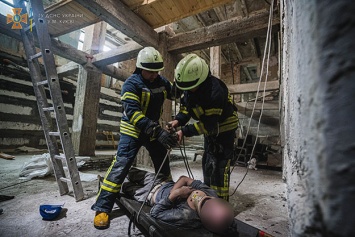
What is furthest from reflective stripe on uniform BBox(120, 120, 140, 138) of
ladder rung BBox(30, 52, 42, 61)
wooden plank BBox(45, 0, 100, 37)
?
wooden plank BBox(45, 0, 100, 37)

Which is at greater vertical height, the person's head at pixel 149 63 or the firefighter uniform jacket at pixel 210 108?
the person's head at pixel 149 63

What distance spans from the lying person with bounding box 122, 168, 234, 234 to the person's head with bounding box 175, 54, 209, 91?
1.13 metres

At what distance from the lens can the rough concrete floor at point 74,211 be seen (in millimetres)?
1726

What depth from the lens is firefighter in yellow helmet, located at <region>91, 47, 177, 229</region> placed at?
2012mm

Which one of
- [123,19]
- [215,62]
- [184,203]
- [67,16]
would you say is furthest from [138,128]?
[215,62]

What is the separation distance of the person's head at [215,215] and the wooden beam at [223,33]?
285 centimetres

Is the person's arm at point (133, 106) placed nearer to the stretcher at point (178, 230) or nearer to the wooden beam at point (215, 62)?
the stretcher at point (178, 230)

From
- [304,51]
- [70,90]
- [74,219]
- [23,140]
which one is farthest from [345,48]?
[70,90]

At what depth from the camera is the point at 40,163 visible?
3.41 m

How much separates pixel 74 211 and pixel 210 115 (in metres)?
1.98

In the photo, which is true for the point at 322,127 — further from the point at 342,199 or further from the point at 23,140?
the point at 23,140

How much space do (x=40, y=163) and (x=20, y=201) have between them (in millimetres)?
1330

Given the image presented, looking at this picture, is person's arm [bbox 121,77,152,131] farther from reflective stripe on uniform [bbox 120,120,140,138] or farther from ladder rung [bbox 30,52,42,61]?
ladder rung [bbox 30,52,42,61]

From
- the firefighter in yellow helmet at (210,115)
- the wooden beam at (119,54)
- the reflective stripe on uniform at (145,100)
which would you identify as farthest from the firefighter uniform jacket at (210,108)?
the wooden beam at (119,54)
